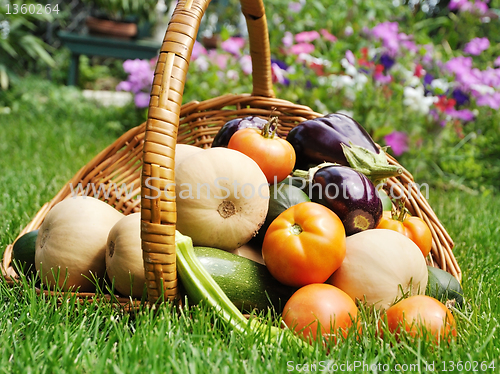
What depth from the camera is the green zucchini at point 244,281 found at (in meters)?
1.09

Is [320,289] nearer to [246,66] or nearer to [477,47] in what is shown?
[246,66]

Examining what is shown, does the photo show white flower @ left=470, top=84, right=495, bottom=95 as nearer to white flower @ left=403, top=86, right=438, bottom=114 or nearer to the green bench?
white flower @ left=403, top=86, right=438, bottom=114

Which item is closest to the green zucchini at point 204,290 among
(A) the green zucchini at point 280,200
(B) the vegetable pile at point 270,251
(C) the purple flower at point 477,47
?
(B) the vegetable pile at point 270,251

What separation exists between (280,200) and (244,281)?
31cm

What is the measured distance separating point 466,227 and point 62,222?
1.83 m

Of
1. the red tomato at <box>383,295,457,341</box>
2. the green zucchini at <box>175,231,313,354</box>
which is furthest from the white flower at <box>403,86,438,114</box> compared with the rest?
the green zucchini at <box>175,231,313,354</box>

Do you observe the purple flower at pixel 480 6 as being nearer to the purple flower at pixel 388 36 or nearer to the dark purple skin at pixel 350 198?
the purple flower at pixel 388 36

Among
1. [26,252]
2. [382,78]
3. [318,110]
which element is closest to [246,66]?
[318,110]

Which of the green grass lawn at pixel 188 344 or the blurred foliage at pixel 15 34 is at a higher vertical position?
the blurred foliage at pixel 15 34

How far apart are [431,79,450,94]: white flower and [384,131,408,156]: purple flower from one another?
0.41m

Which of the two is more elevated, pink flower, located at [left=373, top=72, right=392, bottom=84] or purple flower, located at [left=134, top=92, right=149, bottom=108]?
pink flower, located at [left=373, top=72, right=392, bottom=84]

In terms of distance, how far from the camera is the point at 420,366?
85 cm

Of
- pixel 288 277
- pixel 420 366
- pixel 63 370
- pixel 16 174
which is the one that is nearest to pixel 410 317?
pixel 420 366

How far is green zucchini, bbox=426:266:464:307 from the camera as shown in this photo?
1.19 metres
